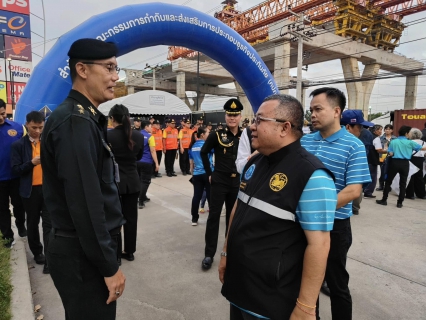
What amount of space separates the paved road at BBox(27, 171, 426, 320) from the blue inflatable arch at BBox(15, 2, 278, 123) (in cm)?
221

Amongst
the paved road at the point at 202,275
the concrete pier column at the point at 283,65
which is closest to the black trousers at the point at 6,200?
the paved road at the point at 202,275

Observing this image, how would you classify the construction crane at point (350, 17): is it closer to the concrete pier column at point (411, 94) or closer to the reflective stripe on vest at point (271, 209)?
the concrete pier column at point (411, 94)

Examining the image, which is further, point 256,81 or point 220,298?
point 256,81

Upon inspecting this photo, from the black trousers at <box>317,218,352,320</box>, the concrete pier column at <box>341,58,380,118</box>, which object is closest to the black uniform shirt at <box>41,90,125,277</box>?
the black trousers at <box>317,218,352,320</box>

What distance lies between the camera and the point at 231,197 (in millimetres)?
3541

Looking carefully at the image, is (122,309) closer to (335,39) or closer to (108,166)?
(108,166)

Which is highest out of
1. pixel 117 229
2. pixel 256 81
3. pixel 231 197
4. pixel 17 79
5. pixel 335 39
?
pixel 335 39

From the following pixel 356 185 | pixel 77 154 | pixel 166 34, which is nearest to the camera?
pixel 77 154

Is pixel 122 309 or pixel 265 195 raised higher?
pixel 265 195

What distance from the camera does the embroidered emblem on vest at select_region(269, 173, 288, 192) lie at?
1.30 m

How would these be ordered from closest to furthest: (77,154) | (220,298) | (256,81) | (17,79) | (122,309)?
(77,154)
(122,309)
(220,298)
(256,81)
(17,79)

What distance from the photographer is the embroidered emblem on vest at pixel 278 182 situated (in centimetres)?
130

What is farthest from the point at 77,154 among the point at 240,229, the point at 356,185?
the point at 356,185

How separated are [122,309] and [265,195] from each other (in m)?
2.06
